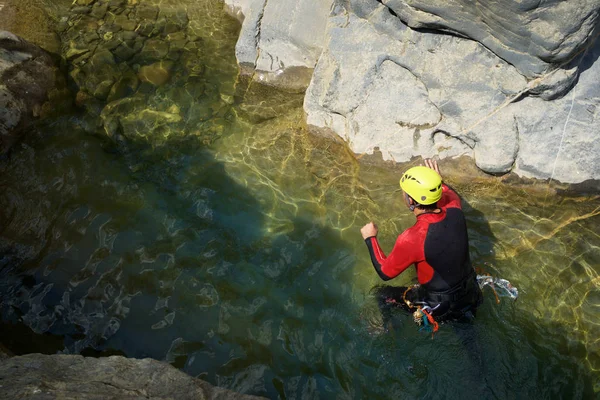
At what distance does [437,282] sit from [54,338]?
397cm

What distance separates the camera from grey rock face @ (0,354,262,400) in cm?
375

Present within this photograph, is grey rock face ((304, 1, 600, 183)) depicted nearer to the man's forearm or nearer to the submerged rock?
the man's forearm

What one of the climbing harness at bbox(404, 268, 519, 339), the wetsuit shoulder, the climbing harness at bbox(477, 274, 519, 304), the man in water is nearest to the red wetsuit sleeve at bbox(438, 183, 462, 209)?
the man in water

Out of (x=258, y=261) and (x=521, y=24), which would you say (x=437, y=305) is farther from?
(x=521, y=24)

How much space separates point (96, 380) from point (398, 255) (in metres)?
2.79

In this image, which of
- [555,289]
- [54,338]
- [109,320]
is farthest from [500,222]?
[54,338]

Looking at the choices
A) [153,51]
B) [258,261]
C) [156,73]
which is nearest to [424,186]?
[258,261]

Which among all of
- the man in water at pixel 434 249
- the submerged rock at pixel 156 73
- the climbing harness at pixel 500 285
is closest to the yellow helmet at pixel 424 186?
the man in water at pixel 434 249

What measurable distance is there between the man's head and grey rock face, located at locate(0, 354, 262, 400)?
229cm

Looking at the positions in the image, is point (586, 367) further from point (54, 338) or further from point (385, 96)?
point (54, 338)

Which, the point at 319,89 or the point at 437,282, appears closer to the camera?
the point at 437,282

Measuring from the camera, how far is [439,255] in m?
4.72

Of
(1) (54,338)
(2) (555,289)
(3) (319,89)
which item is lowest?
(1) (54,338)

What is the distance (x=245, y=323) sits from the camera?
5.60m
